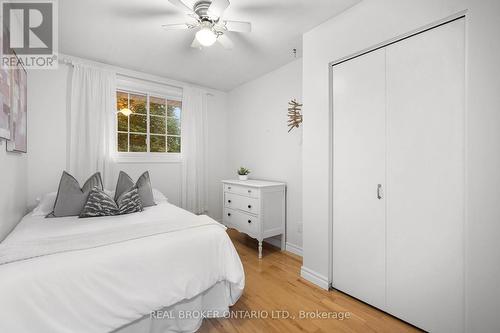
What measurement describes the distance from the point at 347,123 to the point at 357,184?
1.85ft

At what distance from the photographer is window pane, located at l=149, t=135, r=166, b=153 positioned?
359cm

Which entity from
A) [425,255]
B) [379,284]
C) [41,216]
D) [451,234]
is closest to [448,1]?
[451,234]

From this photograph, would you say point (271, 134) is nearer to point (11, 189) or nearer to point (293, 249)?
point (293, 249)

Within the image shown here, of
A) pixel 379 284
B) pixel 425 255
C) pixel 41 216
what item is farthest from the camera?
pixel 41 216

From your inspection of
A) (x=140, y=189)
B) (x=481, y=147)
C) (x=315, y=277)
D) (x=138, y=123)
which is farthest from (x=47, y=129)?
(x=481, y=147)

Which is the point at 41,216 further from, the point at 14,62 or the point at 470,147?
the point at 470,147

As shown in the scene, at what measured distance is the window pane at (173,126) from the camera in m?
3.76

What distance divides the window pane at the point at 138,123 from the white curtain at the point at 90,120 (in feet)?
1.09

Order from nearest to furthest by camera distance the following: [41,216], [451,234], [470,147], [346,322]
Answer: [470,147], [451,234], [346,322], [41,216]

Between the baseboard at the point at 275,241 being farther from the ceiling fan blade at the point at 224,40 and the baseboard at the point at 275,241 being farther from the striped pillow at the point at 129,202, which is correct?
the ceiling fan blade at the point at 224,40

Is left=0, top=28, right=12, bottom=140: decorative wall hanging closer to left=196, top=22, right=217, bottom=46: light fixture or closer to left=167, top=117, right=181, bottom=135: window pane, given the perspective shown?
left=196, top=22, right=217, bottom=46: light fixture

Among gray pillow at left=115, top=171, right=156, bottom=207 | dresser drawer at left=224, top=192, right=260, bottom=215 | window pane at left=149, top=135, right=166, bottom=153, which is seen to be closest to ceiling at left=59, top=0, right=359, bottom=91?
window pane at left=149, top=135, right=166, bottom=153

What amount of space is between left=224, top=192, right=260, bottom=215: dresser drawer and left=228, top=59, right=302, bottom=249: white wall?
0.53m

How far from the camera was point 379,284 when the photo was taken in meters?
1.81
